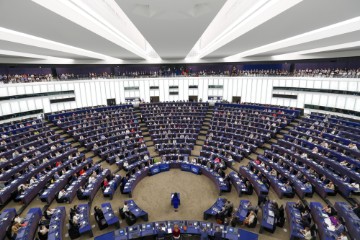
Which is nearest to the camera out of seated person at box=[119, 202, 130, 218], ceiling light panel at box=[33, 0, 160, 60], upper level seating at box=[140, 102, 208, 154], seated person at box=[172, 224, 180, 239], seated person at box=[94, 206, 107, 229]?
ceiling light panel at box=[33, 0, 160, 60]

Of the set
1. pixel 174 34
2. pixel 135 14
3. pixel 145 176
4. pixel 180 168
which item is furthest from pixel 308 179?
pixel 135 14

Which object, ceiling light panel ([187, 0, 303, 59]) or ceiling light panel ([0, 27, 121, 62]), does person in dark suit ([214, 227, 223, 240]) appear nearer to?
ceiling light panel ([187, 0, 303, 59])

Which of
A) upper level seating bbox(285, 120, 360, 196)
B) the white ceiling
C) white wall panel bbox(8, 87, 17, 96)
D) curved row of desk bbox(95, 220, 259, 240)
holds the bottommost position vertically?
curved row of desk bbox(95, 220, 259, 240)

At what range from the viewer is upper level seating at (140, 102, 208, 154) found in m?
21.2

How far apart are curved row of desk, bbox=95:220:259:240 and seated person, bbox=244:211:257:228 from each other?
3.92 ft

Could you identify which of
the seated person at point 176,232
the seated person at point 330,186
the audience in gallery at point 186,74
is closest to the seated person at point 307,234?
the seated person at point 330,186

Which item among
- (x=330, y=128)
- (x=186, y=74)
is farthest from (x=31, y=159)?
(x=330, y=128)

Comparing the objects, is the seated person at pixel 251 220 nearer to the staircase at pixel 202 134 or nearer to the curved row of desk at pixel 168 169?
the curved row of desk at pixel 168 169

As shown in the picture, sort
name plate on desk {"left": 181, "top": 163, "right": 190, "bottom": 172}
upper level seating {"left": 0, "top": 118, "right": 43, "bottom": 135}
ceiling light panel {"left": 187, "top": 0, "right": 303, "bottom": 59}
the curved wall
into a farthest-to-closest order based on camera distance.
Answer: the curved wall
upper level seating {"left": 0, "top": 118, "right": 43, "bottom": 135}
name plate on desk {"left": 181, "top": 163, "right": 190, "bottom": 172}
ceiling light panel {"left": 187, "top": 0, "right": 303, "bottom": 59}

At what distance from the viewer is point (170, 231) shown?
10078 mm

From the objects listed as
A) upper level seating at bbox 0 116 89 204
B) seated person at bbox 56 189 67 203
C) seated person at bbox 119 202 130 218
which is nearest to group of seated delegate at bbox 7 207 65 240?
seated person at bbox 56 189 67 203

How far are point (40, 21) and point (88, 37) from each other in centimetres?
368

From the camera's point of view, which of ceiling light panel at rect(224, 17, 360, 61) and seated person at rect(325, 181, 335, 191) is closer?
ceiling light panel at rect(224, 17, 360, 61)

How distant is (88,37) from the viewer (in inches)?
493
